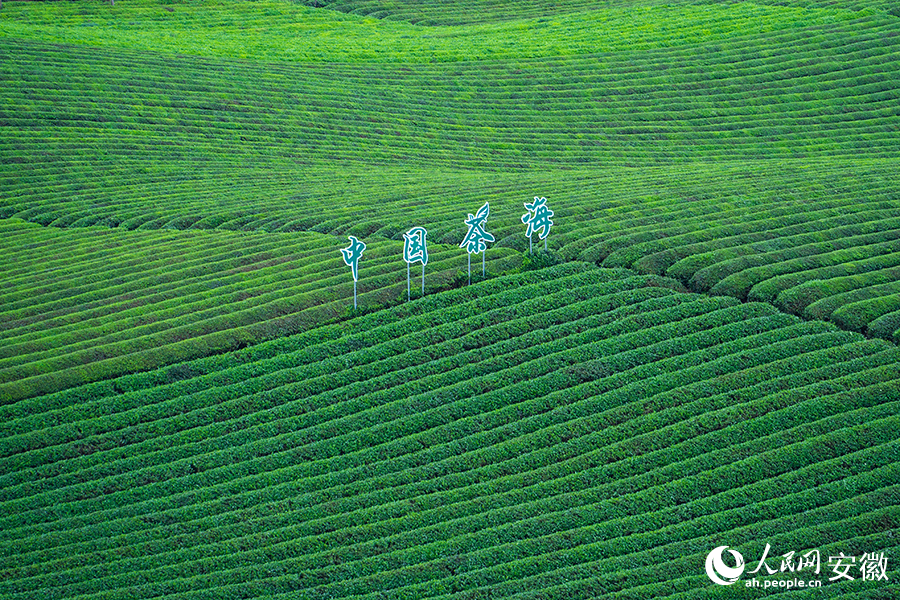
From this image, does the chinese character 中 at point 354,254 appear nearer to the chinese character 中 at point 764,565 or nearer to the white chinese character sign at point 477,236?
the white chinese character sign at point 477,236

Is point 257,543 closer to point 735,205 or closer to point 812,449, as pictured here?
point 812,449

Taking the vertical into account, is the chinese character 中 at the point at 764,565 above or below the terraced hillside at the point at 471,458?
below

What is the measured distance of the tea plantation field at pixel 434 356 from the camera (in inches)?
727

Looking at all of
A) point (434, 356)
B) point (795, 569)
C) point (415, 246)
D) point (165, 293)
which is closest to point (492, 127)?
point (415, 246)

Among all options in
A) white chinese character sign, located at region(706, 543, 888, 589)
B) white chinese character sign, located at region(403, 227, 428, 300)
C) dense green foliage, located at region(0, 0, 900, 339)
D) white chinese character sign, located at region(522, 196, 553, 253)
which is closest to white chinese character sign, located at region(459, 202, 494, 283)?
white chinese character sign, located at region(403, 227, 428, 300)

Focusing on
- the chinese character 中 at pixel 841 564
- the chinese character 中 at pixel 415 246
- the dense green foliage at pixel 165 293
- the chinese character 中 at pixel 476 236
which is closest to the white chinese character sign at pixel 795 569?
the chinese character 中 at pixel 841 564

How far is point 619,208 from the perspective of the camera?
31266 millimetres

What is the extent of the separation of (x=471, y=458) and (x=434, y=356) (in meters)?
3.99

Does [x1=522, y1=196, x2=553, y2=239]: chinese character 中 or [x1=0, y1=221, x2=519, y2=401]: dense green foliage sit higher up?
[x1=522, y1=196, x2=553, y2=239]: chinese character 中

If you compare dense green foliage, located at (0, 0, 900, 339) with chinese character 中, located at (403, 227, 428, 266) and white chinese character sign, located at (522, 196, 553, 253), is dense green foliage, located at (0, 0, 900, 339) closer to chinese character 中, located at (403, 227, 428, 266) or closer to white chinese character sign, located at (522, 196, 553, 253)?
white chinese character sign, located at (522, 196, 553, 253)

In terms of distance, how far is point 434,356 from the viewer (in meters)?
23.9

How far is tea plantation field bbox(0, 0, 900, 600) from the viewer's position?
1847cm

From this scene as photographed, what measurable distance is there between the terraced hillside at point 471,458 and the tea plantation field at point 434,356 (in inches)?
2.8

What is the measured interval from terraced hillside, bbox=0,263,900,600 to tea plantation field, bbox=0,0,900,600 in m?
0.07
